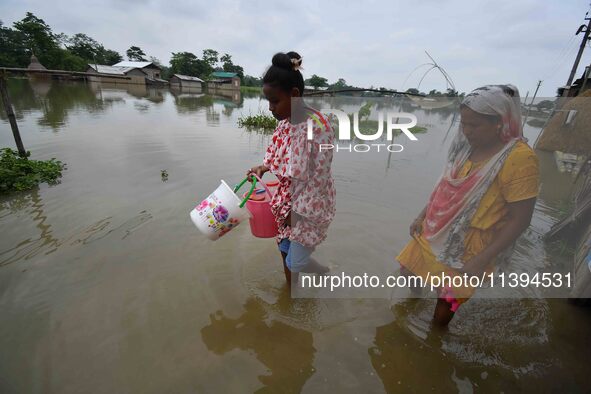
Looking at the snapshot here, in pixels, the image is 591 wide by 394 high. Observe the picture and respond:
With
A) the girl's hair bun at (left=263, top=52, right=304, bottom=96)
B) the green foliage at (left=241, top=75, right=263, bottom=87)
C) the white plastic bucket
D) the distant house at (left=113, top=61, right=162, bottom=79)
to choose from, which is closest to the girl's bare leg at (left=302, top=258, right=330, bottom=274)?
the white plastic bucket

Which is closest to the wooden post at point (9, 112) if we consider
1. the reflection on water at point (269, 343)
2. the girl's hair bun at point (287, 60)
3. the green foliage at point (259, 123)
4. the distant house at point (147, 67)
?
the reflection on water at point (269, 343)

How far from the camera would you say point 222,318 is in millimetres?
A: 2021

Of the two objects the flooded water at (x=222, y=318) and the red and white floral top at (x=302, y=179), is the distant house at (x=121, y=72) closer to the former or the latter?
the flooded water at (x=222, y=318)

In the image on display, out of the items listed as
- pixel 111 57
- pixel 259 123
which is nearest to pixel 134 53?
pixel 111 57

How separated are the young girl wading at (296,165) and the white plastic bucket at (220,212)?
221 mm

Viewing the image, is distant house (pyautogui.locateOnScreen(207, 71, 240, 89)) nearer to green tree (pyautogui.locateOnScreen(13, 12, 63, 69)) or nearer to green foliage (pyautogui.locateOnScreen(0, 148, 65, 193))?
green tree (pyautogui.locateOnScreen(13, 12, 63, 69))

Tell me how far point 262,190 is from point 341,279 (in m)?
1.16

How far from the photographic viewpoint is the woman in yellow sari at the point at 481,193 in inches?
49.9

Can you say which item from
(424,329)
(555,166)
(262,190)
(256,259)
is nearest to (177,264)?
(256,259)

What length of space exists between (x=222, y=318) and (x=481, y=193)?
5.89ft

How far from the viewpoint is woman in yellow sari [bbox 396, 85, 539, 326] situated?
4.16ft

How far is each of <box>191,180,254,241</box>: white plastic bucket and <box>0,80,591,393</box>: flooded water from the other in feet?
2.27

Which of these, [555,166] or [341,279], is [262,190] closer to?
[341,279]

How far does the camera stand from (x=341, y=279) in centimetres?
253
